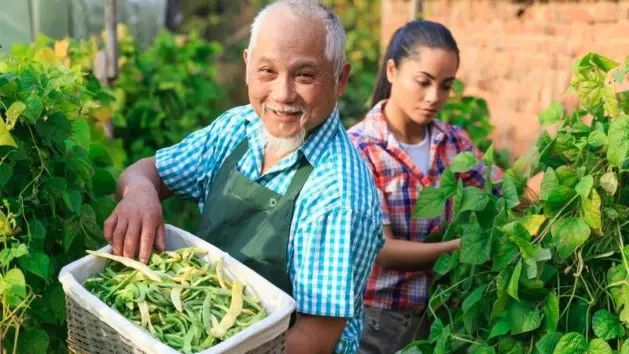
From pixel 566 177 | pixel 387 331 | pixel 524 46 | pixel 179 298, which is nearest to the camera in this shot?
pixel 179 298

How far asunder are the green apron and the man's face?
0.12 meters

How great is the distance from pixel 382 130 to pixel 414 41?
0.36m

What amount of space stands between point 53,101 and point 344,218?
2.66ft

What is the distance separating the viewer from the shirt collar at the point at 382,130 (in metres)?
3.03

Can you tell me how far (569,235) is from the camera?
7.73 feet

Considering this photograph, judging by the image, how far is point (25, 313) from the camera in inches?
92.3

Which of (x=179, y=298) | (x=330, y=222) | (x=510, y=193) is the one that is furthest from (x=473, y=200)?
(x=179, y=298)

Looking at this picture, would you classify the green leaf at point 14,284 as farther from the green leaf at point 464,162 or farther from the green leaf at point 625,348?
the green leaf at point 625,348

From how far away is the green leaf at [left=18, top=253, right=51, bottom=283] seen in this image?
2.19m

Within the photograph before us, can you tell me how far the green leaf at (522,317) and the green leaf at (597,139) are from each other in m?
0.48

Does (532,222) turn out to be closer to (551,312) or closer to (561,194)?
(561,194)

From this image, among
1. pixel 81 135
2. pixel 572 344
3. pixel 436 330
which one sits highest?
pixel 81 135

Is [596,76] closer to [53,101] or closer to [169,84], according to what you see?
[53,101]

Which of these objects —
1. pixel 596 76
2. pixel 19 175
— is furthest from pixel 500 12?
pixel 19 175
